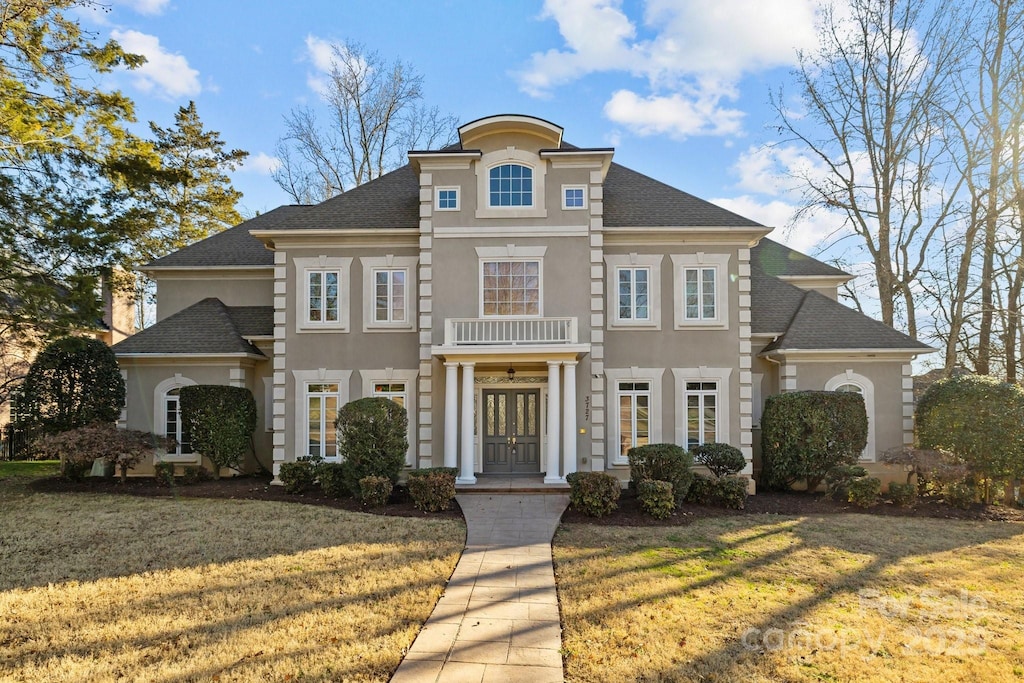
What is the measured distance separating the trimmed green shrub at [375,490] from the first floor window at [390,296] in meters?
4.61

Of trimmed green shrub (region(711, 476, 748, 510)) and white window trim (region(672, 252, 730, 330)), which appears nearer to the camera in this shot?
trimmed green shrub (region(711, 476, 748, 510))

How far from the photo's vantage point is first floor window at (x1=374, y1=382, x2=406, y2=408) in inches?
605

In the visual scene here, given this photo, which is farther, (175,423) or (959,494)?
(175,423)

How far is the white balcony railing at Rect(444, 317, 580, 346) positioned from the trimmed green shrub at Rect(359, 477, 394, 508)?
11.7ft

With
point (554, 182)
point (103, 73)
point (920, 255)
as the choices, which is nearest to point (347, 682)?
point (554, 182)

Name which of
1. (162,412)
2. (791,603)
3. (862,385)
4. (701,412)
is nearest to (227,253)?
(162,412)

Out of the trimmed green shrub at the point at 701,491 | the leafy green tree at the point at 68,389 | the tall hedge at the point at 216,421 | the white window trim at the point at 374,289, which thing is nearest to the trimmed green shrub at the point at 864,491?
the trimmed green shrub at the point at 701,491

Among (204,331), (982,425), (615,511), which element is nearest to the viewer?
(615,511)

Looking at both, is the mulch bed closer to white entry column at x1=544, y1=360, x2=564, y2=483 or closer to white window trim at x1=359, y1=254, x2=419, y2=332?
white entry column at x1=544, y1=360, x2=564, y2=483

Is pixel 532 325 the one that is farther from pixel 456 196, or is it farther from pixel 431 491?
pixel 431 491

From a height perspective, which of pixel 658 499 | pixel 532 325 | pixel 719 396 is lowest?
pixel 658 499

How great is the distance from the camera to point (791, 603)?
23.6 ft

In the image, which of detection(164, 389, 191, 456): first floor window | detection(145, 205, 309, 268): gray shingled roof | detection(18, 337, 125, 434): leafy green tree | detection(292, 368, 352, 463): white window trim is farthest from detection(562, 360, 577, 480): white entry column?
detection(18, 337, 125, 434): leafy green tree

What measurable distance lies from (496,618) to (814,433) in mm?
10309
